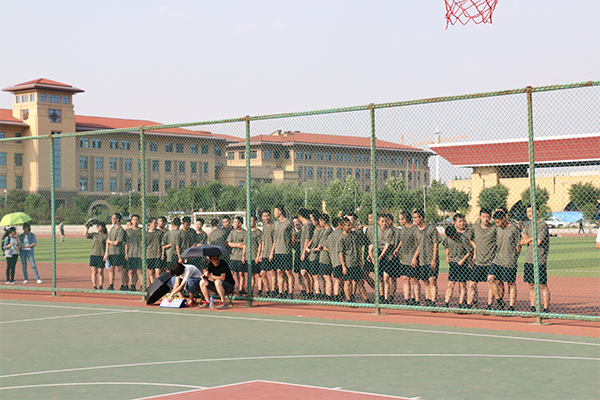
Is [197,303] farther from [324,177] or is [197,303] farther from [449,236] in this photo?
[449,236]

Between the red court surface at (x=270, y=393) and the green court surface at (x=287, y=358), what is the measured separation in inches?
7.8

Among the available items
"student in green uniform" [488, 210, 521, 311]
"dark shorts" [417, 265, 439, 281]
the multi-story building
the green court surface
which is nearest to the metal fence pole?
the green court surface

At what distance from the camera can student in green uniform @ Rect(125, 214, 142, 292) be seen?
1560cm

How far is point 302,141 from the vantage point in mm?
14289

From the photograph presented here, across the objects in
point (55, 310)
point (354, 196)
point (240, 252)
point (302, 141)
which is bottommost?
point (55, 310)

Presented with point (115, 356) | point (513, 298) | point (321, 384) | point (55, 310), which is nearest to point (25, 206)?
point (55, 310)

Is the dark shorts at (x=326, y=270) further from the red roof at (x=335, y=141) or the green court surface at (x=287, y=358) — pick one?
the red roof at (x=335, y=141)

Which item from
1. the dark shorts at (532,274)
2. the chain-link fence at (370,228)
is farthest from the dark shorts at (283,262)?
the dark shorts at (532,274)

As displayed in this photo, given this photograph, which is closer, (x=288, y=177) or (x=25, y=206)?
(x=288, y=177)

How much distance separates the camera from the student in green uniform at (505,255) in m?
11.4

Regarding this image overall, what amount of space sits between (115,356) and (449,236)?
6013mm

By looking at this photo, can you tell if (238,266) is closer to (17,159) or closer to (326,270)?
(326,270)

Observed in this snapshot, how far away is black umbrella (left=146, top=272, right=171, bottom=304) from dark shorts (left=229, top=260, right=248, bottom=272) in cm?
150

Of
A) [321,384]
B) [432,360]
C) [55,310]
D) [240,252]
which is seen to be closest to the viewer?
[321,384]
